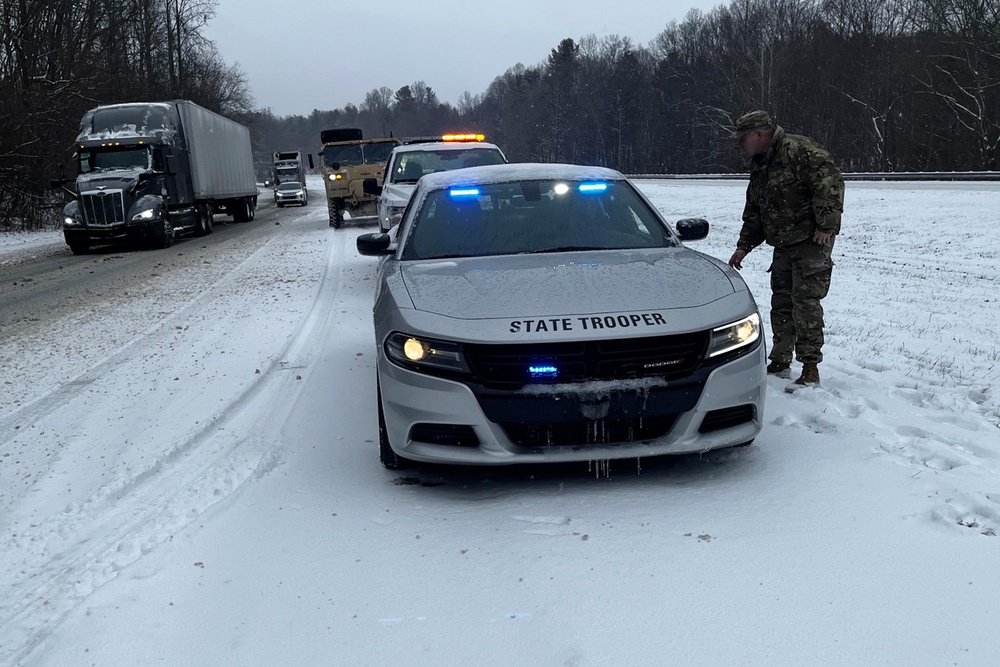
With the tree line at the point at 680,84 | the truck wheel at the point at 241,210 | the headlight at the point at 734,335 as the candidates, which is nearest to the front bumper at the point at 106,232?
the tree line at the point at 680,84

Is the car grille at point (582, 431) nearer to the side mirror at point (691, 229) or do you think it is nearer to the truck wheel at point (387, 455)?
the truck wheel at point (387, 455)

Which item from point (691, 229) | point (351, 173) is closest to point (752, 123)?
point (691, 229)

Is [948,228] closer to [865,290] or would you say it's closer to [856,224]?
[856,224]

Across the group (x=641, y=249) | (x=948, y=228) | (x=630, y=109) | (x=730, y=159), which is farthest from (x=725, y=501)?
(x=630, y=109)

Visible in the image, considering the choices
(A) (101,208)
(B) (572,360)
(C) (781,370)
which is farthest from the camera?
(A) (101,208)

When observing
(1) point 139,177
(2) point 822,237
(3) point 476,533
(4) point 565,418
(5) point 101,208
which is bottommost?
(3) point 476,533

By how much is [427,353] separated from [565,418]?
0.69 m

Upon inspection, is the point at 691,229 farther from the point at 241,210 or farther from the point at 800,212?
the point at 241,210

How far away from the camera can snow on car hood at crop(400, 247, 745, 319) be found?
Answer: 3917 mm

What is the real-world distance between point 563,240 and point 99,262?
14579mm

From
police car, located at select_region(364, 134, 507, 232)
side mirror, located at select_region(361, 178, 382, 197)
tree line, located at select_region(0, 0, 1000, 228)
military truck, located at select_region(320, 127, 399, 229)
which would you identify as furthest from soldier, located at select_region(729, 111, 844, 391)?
tree line, located at select_region(0, 0, 1000, 228)

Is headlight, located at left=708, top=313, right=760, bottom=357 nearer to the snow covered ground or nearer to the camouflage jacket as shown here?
the snow covered ground

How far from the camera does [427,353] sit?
151 inches

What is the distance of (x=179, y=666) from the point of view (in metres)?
2.62
